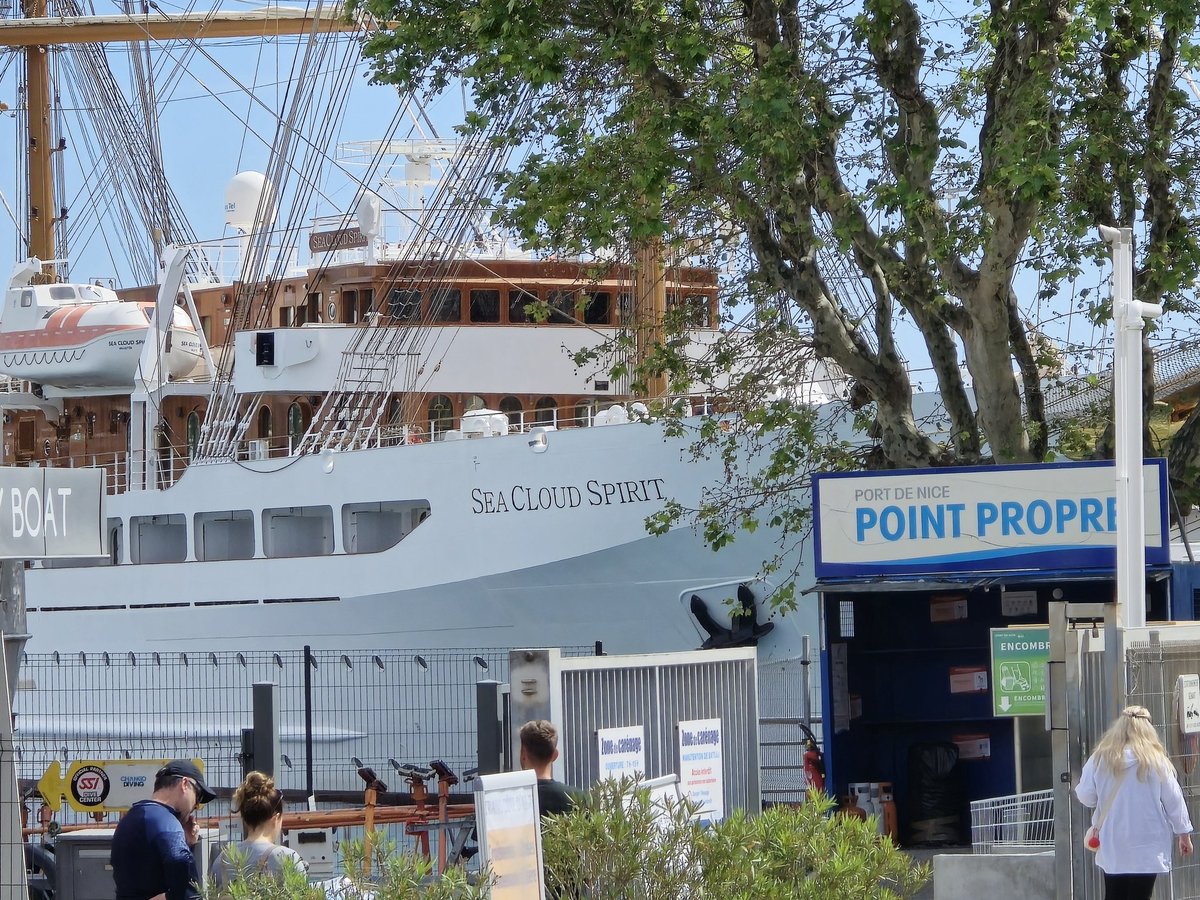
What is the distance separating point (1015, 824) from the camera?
30.4 feet

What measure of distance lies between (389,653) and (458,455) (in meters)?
2.76

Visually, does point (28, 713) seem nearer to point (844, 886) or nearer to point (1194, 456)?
point (1194, 456)

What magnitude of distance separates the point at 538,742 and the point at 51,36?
1336 inches

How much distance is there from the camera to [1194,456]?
13.6 metres

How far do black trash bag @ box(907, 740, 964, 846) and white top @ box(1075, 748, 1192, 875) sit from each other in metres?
5.17

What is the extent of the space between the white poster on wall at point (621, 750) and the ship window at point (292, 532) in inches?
672

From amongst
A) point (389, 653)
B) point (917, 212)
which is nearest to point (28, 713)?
point (389, 653)

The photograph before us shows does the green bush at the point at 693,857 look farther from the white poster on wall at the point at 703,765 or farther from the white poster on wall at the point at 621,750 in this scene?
the white poster on wall at the point at 703,765

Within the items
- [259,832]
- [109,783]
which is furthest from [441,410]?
[259,832]

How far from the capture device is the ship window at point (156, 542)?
1092 inches

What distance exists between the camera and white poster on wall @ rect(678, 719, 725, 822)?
9.08 m

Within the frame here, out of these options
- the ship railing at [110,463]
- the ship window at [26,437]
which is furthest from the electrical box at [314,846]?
the ship window at [26,437]

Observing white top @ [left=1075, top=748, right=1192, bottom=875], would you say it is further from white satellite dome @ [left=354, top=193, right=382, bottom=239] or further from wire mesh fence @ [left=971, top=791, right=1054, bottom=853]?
white satellite dome @ [left=354, top=193, right=382, bottom=239]

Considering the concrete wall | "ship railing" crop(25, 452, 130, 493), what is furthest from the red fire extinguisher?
"ship railing" crop(25, 452, 130, 493)
